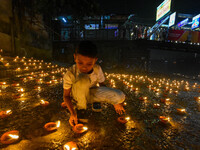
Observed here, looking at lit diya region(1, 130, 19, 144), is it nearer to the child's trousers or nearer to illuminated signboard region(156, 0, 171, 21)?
the child's trousers

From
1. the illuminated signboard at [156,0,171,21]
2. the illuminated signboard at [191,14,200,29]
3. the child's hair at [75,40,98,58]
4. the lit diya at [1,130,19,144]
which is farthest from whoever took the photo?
the illuminated signboard at [191,14,200,29]

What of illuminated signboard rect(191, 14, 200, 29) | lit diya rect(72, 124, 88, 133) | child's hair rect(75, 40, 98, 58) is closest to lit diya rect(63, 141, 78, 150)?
lit diya rect(72, 124, 88, 133)

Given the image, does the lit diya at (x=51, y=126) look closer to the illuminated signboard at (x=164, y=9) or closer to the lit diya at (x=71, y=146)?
the lit diya at (x=71, y=146)

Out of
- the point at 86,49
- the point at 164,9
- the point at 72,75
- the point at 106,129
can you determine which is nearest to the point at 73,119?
the point at 106,129

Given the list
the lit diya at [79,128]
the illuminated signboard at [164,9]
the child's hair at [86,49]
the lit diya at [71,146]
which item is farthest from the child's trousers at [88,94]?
the illuminated signboard at [164,9]

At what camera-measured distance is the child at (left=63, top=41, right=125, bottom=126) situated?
6.16 feet

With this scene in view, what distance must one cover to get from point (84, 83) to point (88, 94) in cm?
29

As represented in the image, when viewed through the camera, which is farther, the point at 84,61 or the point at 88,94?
the point at 88,94

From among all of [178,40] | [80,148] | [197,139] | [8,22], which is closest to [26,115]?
[80,148]

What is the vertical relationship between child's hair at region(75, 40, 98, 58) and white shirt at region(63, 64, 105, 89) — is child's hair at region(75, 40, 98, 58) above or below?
above

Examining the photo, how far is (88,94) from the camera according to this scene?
2.31 meters

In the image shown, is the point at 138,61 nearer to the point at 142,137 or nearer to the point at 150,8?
the point at 150,8

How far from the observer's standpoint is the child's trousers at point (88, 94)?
7.05ft

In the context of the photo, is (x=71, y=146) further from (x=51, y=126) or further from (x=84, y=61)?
(x=84, y=61)
